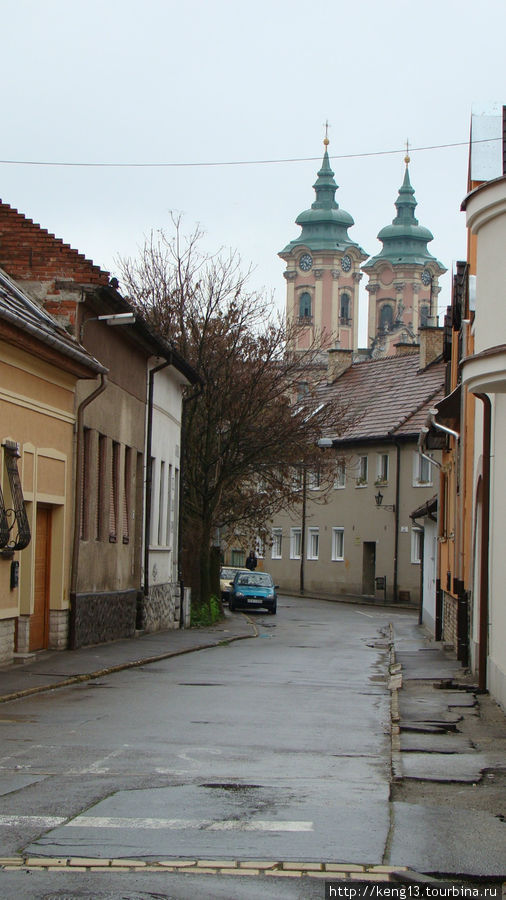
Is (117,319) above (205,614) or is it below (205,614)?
above

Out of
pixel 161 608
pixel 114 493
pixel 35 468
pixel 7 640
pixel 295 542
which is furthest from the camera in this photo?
pixel 295 542

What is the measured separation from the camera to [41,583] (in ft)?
70.4

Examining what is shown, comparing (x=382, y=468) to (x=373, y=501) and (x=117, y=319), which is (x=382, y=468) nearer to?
(x=373, y=501)

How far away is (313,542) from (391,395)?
347 inches

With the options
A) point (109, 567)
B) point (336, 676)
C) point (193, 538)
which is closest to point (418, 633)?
point (193, 538)

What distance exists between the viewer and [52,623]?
21859 millimetres

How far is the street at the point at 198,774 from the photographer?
7.22m

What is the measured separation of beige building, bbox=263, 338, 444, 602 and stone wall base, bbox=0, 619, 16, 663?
35.2 meters

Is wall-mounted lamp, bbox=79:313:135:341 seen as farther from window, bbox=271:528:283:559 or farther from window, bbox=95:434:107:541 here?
window, bbox=271:528:283:559

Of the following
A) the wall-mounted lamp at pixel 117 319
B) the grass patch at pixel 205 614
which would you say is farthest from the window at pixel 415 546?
the wall-mounted lamp at pixel 117 319

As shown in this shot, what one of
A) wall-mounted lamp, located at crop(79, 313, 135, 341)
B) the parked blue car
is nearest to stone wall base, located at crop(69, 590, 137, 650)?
wall-mounted lamp, located at crop(79, 313, 135, 341)

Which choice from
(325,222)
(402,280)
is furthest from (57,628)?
(402,280)

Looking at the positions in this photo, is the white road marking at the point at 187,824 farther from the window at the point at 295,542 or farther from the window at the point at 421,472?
the window at the point at 295,542

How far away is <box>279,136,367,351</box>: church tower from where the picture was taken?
146m
